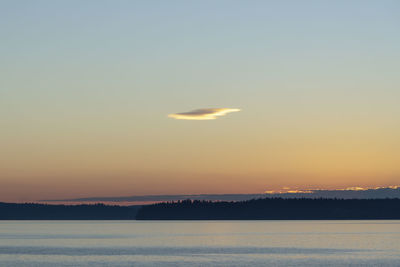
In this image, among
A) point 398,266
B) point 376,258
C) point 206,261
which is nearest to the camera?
point 398,266

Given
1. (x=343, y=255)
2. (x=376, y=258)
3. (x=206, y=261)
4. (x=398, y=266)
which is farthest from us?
(x=343, y=255)

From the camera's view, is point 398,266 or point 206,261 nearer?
point 398,266

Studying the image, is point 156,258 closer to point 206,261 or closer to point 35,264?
point 206,261

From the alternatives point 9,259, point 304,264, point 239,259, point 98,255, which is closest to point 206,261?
point 239,259

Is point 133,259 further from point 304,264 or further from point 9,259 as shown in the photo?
point 304,264

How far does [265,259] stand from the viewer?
128 m

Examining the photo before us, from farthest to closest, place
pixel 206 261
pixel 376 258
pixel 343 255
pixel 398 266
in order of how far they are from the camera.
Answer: pixel 343 255 → pixel 376 258 → pixel 206 261 → pixel 398 266

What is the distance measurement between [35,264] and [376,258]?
61669 millimetres

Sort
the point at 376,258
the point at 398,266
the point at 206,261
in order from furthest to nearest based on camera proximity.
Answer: the point at 376,258 → the point at 206,261 → the point at 398,266

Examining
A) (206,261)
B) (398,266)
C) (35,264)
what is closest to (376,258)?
(398,266)

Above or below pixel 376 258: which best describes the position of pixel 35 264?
above

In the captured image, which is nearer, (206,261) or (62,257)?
(206,261)

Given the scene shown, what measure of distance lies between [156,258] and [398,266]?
4402cm

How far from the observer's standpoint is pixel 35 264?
117188 millimetres
